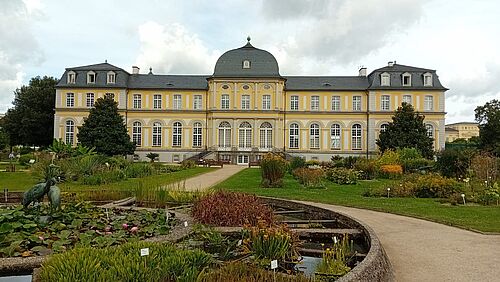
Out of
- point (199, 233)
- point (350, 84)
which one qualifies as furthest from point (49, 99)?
point (199, 233)

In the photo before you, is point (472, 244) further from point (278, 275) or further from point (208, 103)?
→ point (208, 103)

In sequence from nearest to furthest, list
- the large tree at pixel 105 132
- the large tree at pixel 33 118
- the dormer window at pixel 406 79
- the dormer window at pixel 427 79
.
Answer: the large tree at pixel 105 132, the dormer window at pixel 427 79, the dormer window at pixel 406 79, the large tree at pixel 33 118

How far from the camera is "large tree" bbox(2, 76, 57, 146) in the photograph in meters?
47.4

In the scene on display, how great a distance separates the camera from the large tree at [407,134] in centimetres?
3750

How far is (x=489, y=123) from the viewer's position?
151 ft

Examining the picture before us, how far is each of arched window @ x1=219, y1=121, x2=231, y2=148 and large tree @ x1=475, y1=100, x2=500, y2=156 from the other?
2258 centimetres

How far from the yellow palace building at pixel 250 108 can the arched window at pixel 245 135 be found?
0.09 m

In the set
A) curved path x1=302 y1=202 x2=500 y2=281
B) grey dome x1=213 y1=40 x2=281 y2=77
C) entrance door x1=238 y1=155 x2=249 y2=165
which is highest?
grey dome x1=213 y1=40 x2=281 y2=77

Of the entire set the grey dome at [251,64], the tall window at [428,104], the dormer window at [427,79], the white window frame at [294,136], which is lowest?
the white window frame at [294,136]

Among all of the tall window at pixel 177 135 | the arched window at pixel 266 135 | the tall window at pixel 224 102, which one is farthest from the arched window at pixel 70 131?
the arched window at pixel 266 135

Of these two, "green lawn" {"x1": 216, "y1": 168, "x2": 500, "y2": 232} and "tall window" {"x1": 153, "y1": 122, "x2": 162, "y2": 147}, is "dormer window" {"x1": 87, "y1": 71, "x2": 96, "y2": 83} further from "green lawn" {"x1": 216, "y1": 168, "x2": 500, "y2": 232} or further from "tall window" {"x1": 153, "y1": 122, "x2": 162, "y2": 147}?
"green lawn" {"x1": 216, "y1": 168, "x2": 500, "y2": 232}

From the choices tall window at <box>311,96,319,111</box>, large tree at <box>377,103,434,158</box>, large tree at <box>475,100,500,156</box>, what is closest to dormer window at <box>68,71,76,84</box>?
tall window at <box>311,96,319,111</box>

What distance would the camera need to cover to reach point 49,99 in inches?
1922

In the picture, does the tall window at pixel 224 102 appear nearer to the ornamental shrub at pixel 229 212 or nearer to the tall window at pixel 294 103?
the tall window at pixel 294 103
